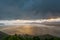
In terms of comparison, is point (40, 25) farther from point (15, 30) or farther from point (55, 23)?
point (15, 30)

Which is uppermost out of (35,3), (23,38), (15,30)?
(35,3)

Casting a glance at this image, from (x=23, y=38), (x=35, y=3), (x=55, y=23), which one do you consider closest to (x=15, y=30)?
(x=23, y=38)

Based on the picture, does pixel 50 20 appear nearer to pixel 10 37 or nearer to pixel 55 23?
pixel 55 23

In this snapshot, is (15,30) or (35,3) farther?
(15,30)

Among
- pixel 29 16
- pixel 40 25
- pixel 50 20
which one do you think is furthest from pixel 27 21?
pixel 50 20

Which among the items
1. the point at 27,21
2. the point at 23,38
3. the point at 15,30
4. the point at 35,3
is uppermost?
the point at 35,3

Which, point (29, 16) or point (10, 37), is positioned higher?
point (29, 16)

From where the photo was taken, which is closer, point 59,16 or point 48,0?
point 48,0

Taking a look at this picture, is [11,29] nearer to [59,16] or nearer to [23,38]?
[23,38]

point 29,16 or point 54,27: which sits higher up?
point 29,16
